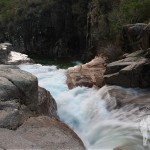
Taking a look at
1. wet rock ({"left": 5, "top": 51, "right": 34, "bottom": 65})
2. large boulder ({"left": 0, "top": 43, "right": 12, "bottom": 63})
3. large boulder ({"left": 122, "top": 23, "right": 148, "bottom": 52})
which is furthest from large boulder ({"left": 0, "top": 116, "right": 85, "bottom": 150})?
large boulder ({"left": 0, "top": 43, "right": 12, "bottom": 63})

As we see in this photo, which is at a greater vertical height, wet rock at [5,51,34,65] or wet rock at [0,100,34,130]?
wet rock at [0,100,34,130]

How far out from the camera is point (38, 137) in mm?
8602

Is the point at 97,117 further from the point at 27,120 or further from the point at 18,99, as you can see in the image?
the point at 27,120

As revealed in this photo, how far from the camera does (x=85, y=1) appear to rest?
36.4 meters

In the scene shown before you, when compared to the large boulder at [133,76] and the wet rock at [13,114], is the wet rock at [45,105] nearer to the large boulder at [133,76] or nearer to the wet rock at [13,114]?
the wet rock at [13,114]

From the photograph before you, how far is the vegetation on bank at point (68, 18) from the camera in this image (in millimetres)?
27802

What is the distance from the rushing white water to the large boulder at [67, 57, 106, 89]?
412 millimetres

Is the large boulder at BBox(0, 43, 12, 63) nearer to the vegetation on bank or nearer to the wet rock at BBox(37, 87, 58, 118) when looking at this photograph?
the vegetation on bank

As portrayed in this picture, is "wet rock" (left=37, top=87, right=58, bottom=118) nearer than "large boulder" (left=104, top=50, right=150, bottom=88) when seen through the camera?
Yes

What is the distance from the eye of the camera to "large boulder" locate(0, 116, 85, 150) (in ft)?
26.2

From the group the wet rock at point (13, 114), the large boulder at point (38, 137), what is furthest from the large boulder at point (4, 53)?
the large boulder at point (38, 137)

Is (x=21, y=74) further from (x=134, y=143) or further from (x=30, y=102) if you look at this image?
(x=134, y=143)

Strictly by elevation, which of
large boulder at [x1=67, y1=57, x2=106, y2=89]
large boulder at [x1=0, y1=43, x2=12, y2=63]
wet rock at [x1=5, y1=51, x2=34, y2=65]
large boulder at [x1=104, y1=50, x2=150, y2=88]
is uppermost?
large boulder at [x1=104, y1=50, x2=150, y2=88]

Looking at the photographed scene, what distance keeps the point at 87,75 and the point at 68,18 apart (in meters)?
23.7
